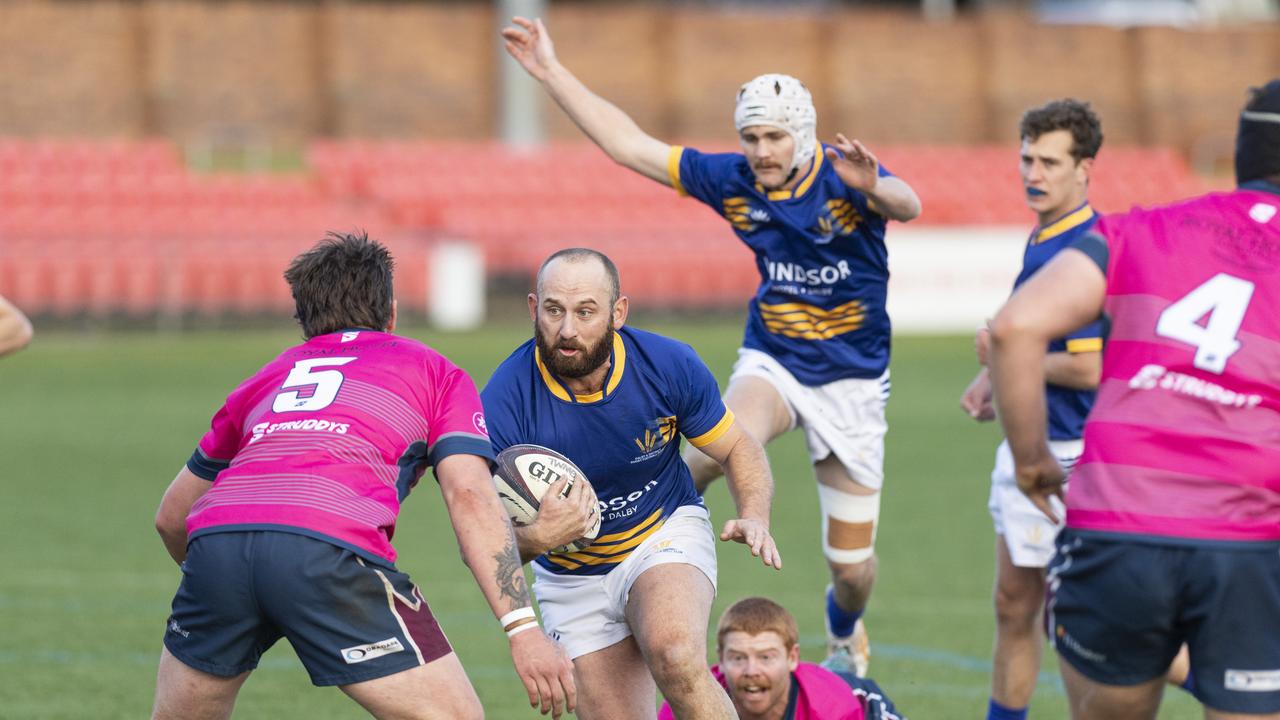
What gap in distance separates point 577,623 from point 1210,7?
44.0 metres

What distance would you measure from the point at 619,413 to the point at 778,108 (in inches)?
84.0

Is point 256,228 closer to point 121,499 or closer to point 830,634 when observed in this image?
point 121,499

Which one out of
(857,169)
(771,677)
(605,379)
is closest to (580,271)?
(605,379)

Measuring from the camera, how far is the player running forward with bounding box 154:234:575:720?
14.7 feet

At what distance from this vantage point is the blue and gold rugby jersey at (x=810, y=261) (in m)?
7.38

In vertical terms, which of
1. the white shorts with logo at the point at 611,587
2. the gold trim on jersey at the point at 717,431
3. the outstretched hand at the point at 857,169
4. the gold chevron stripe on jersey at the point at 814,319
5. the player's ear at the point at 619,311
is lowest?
the white shorts with logo at the point at 611,587

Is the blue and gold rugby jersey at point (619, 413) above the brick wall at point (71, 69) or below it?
below

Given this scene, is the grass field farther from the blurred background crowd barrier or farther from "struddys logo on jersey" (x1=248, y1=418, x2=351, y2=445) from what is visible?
the blurred background crowd barrier

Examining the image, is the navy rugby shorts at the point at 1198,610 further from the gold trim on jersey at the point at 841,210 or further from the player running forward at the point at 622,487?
the gold trim on jersey at the point at 841,210

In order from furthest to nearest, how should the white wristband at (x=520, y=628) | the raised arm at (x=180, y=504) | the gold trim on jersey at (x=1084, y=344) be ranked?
the gold trim on jersey at (x=1084, y=344)
the raised arm at (x=180, y=504)
the white wristband at (x=520, y=628)

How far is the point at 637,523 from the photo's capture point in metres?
5.87

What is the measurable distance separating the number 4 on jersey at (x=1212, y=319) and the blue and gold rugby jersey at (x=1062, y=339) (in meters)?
2.25

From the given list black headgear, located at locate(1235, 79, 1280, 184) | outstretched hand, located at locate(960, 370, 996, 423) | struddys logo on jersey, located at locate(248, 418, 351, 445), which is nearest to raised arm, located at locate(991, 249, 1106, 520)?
black headgear, located at locate(1235, 79, 1280, 184)

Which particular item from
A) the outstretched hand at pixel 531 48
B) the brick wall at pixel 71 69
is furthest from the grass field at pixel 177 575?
the brick wall at pixel 71 69
